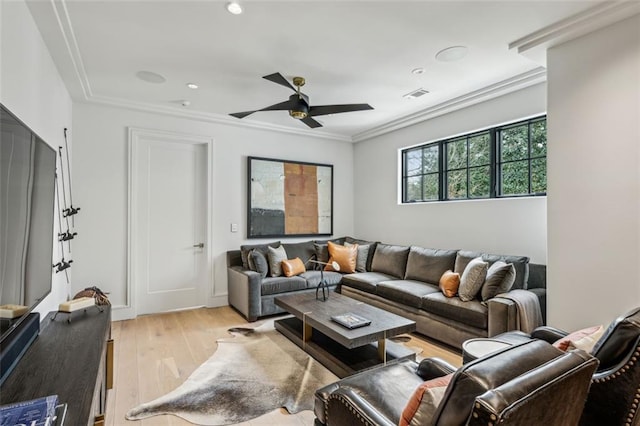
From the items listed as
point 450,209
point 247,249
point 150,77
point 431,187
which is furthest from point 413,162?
point 150,77

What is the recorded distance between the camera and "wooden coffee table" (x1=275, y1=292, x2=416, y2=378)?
8.30 ft

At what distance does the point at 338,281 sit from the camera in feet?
15.3

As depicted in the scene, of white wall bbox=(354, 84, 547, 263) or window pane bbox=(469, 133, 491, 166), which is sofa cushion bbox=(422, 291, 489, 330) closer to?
white wall bbox=(354, 84, 547, 263)

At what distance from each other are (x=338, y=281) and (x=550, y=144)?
300cm

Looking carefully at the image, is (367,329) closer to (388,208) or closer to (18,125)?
(18,125)

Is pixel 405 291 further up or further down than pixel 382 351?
further up

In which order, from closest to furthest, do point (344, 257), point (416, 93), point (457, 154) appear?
point (416, 93), point (457, 154), point (344, 257)

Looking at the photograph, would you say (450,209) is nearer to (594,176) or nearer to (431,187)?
(431,187)

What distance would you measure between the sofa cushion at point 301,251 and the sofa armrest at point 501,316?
2.80 m

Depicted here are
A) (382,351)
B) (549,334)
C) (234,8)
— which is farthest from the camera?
(382,351)

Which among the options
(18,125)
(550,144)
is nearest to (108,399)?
(18,125)

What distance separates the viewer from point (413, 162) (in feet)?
16.5

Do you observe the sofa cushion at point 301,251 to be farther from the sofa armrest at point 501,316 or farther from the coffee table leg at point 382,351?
the sofa armrest at point 501,316

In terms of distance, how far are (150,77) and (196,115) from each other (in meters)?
1.16
